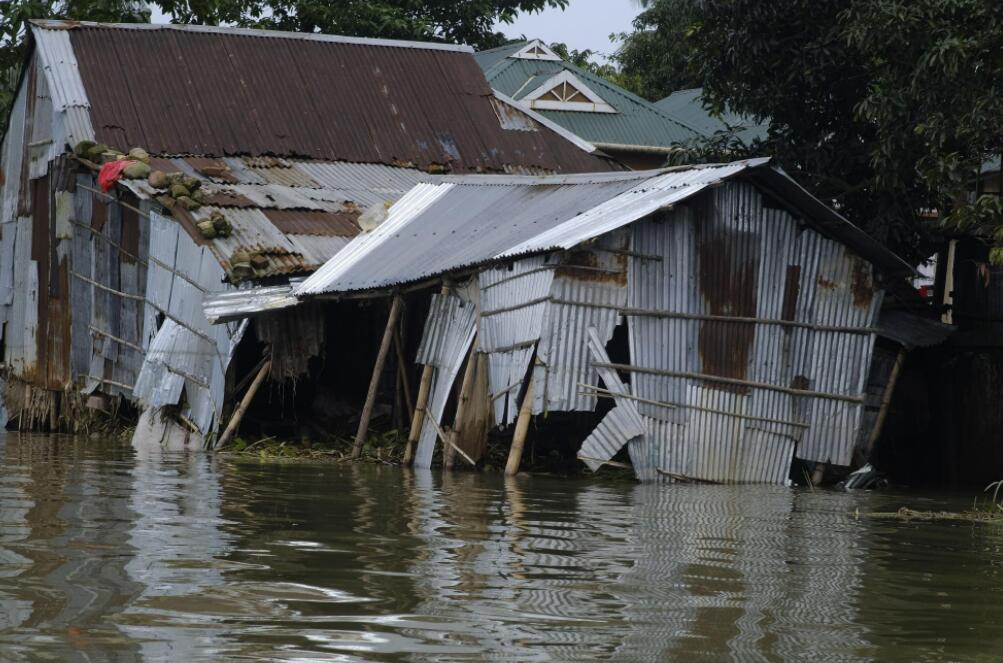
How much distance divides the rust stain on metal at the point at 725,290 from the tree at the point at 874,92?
2077mm

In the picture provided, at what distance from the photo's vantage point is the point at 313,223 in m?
19.5

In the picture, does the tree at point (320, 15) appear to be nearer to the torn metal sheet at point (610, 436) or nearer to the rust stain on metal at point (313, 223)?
the rust stain on metal at point (313, 223)

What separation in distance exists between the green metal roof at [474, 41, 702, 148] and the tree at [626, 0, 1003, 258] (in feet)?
42.0

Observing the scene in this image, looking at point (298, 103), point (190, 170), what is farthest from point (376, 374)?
point (298, 103)

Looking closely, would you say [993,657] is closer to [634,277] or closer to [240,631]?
[240,631]

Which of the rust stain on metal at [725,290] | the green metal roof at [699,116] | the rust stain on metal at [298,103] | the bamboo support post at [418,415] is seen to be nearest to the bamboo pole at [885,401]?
the rust stain on metal at [725,290]

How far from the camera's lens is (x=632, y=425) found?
14727 millimetres

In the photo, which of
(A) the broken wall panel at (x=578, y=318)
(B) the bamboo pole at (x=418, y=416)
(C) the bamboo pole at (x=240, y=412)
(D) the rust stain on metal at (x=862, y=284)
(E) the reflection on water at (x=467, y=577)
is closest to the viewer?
(E) the reflection on water at (x=467, y=577)

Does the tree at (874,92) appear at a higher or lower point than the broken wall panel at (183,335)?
higher

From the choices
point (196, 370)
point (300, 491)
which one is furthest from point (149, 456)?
point (300, 491)

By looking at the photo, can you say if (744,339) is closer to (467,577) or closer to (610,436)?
(610,436)

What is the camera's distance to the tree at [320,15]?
88.9 ft

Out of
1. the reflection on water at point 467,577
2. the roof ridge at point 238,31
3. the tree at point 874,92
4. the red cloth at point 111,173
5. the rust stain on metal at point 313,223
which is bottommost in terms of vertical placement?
the reflection on water at point 467,577

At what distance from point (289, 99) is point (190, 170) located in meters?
3.12
